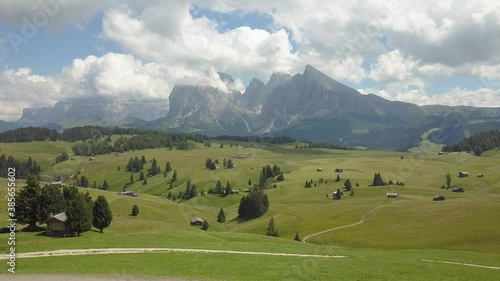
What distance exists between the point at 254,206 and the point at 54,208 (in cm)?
9786

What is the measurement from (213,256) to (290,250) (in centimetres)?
1577

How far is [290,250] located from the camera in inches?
2384

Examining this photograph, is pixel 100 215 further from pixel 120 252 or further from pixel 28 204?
pixel 120 252

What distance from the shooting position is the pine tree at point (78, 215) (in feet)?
229

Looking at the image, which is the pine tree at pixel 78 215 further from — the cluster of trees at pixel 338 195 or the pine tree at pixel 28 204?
the cluster of trees at pixel 338 195

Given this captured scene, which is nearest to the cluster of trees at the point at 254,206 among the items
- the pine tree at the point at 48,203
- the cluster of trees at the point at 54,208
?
the cluster of trees at the point at 54,208

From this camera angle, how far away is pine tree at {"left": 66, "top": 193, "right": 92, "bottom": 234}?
6969 cm

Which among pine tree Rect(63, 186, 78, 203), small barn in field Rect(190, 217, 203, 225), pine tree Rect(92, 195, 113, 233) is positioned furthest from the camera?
small barn in field Rect(190, 217, 203, 225)

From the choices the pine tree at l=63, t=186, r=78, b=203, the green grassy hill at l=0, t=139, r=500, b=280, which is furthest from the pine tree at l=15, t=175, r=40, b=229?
the green grassy hill at l=0, t=139, r=500, b=280

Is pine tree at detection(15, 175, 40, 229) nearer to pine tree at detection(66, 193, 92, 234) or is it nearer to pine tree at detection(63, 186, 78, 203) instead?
pine tree at detection(63, 186, 78, 203)

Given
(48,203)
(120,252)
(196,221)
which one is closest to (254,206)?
(196,221)

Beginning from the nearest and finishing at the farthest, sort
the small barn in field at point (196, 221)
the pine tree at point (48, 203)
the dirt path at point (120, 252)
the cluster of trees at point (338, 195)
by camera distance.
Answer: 1. the dirt path at point (120, 252)
2. the pine tree at point (48, 203)
3. the small barn in field at point (196, 221)
4. the cluster of trees at point (338, 195)

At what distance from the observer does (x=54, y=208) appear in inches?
3051

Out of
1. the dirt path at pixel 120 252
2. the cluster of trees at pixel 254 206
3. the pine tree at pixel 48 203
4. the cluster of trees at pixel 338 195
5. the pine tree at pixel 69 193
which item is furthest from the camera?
the cluster of trees at pixel 338 195
